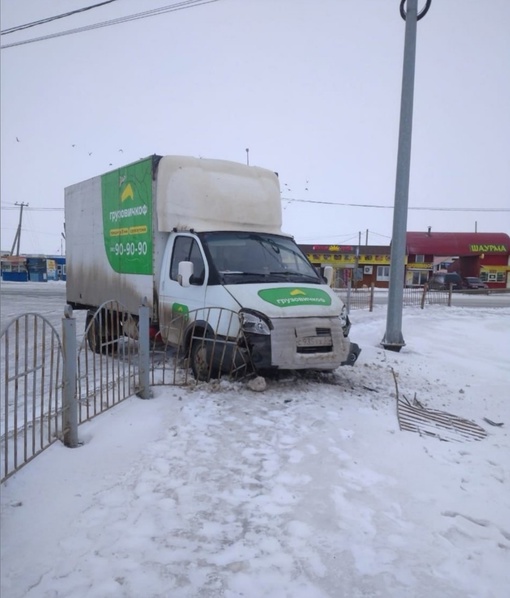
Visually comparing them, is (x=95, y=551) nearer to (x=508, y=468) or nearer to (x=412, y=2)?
(x=508, y=468)

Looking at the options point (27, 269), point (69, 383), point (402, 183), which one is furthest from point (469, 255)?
point (69, 383)

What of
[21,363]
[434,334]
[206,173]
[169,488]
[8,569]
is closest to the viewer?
[8,569]

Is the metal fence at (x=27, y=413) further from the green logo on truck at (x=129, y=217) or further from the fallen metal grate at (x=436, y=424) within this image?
the fallen metal grate at (x=436, y=424)

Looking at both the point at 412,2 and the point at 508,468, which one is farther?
the point at 412,2

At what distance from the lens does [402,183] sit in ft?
31.6

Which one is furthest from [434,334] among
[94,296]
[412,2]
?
[94,296]

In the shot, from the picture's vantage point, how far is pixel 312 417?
15.5ft

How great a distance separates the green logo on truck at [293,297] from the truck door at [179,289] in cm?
102

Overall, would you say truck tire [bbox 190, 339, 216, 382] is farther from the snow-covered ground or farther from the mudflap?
the mudflap

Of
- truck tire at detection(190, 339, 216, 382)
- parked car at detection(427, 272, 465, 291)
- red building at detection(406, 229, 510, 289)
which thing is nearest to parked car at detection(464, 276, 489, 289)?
parked car at detection(427, 272, 465, 291)

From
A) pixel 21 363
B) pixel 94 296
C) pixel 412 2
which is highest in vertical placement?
pixel 412 2

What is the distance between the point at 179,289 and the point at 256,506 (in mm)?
3979

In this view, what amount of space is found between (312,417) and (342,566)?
7.20 ft

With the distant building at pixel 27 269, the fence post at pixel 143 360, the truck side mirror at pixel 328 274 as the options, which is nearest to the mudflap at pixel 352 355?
the truck side mirror at pixel 328 274
